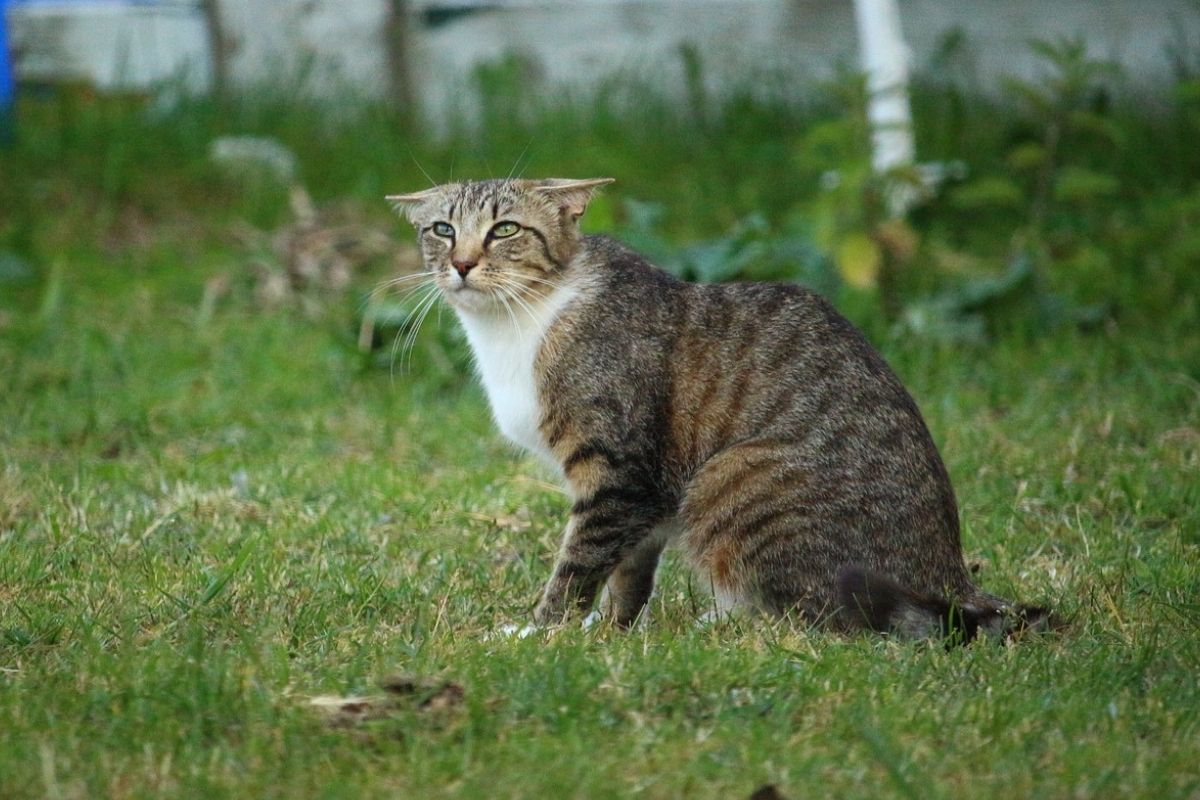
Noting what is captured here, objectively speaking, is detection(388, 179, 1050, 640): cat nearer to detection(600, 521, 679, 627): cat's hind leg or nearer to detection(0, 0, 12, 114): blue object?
detection(600, 521, 679, 627): cat's hind leg

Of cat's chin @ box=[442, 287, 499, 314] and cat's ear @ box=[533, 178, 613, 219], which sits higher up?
cat's ear @ box=[533, 178, 613, 219]

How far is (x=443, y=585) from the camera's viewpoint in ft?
13.0

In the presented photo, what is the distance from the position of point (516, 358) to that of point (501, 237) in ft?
1.10

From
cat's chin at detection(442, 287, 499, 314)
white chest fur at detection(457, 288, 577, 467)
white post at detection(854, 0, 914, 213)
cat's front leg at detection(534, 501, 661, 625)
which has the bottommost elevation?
cat's front leg at detection(534, 501, 661, 625)

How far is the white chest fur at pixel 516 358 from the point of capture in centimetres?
394

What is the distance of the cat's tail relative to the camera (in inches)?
137

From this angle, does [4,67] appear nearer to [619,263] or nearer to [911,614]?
[619,263]

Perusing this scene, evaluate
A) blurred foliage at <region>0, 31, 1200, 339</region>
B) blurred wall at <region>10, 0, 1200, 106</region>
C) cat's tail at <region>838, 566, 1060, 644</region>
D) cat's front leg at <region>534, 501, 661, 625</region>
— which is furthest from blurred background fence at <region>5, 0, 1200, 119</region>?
cat's tail at <region>838, 566, 1060, 644</region>

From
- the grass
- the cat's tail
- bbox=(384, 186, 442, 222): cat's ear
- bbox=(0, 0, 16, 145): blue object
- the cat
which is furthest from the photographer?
bbox=(0, 0, 16, 145): blue object

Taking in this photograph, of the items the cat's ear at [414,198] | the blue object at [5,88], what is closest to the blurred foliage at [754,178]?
the blue object at [5,88]

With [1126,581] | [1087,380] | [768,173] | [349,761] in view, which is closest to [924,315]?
[1087,380]

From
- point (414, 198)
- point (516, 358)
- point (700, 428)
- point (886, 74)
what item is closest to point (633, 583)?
point (700, 428)

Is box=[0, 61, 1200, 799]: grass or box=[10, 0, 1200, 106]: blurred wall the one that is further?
box=[10, 0, 1200, 106]: blurred wall

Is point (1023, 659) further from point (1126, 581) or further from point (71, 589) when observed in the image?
point (71, 589)
